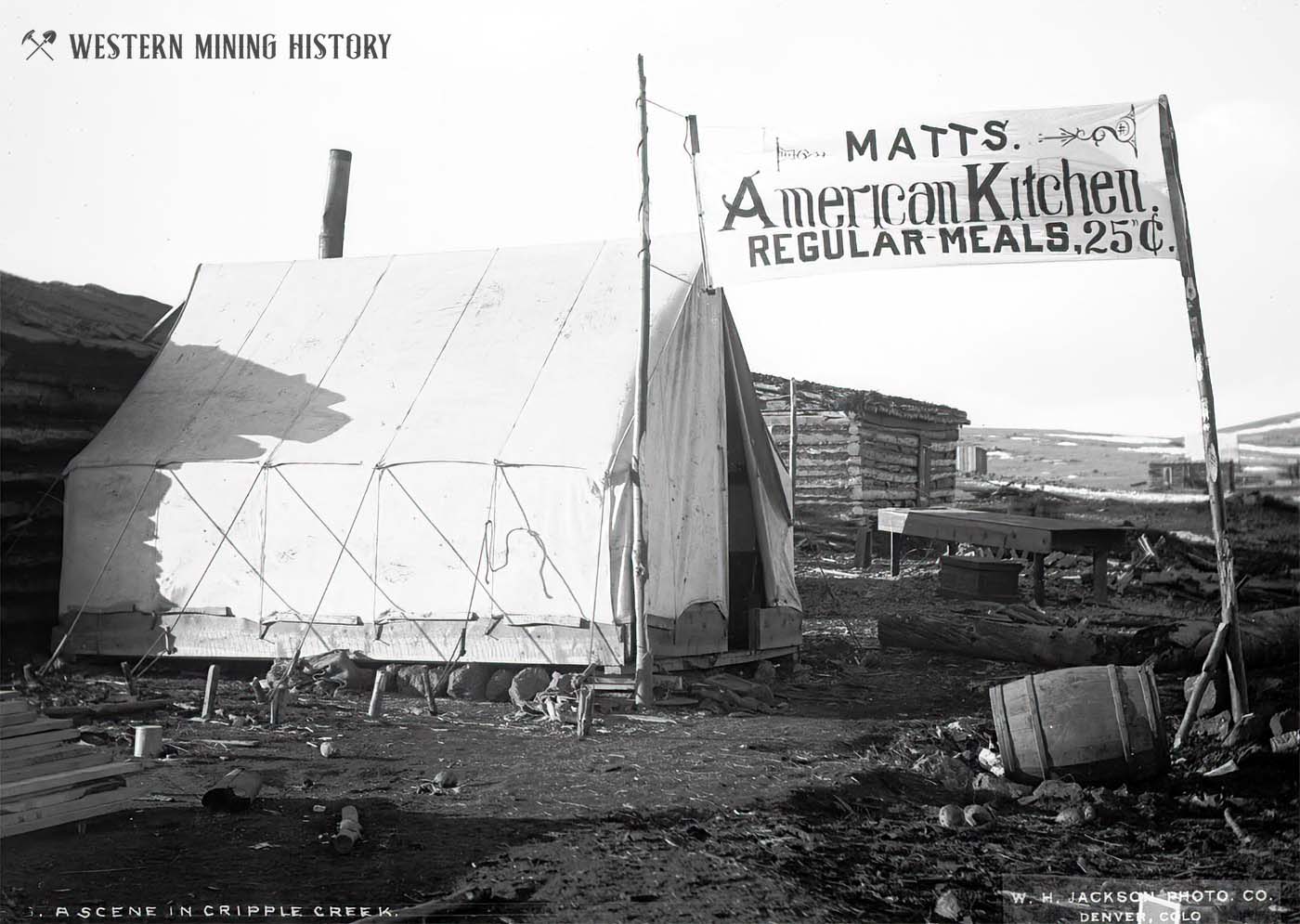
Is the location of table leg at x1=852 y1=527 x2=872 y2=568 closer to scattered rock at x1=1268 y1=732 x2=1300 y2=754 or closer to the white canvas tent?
the white canvas tent

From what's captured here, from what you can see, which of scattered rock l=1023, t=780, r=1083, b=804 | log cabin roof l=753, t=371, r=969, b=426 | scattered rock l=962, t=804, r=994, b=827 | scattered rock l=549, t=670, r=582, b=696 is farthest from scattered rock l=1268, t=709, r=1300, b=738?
log cabin roof l=753, t=371, r=969, b=426

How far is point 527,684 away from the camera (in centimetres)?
916

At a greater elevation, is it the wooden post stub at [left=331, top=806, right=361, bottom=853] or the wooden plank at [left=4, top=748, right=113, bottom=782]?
the wooden plank at [left=4, top=748, right=113, bottom=782]

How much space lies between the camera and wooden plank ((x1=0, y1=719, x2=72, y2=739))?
5.50 metres

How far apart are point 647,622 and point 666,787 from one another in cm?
300

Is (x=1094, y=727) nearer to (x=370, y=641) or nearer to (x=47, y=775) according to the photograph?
(x=47, y=775)

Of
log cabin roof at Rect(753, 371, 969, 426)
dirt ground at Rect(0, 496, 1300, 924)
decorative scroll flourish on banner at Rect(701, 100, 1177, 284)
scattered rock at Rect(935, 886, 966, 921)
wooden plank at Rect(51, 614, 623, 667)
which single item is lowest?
scattered rock at Rect(935, 886, 966, 921)

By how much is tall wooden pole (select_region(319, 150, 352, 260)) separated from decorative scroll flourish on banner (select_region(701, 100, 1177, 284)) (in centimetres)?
856

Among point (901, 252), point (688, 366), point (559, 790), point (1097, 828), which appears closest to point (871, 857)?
point (1097, 828)

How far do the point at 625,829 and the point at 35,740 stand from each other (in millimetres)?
3028

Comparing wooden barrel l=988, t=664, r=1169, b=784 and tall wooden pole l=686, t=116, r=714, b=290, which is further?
tall wooden pole l=686, t=116, r=714, b=290

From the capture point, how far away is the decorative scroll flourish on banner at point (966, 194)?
24.0ft

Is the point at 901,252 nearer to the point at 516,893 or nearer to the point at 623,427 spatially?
the point at 623,427

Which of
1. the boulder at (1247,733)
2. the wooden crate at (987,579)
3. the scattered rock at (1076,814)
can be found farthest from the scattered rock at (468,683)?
the wooden crate at (987,579)
